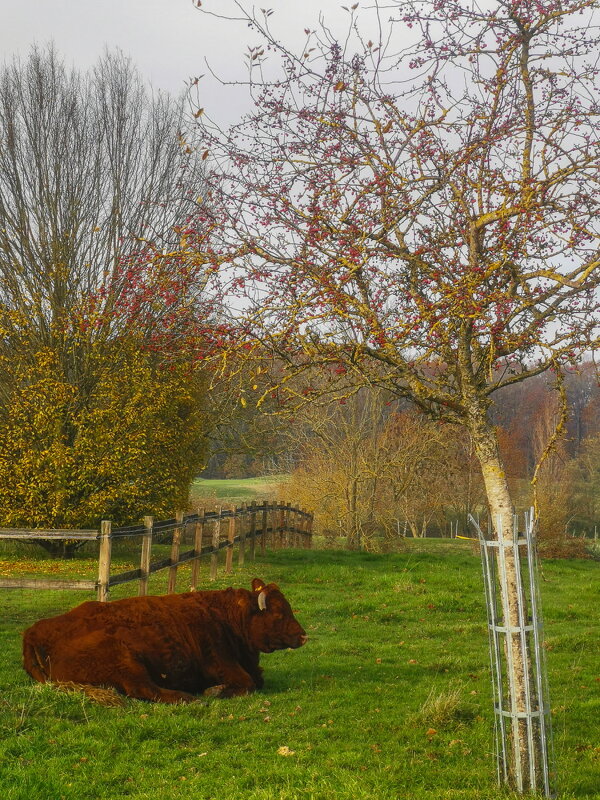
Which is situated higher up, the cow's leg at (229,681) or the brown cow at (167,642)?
the brown cow at (167,642)

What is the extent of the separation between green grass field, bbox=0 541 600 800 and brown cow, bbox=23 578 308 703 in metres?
0.28

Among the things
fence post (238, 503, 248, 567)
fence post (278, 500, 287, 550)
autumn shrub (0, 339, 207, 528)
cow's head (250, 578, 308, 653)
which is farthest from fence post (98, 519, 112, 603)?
fence post (278, 500, 287, 550)

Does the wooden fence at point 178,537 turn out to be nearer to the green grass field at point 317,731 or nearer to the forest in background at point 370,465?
the green grass field at point 317,731

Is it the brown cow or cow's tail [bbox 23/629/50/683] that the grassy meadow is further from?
cow's tail [bbox 23/629/50/683]

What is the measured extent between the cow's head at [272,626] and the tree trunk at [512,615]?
301 cm

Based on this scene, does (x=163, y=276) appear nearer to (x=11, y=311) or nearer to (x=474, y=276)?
(x=474, y=276)

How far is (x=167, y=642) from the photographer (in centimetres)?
773

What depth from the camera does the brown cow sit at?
24.6 feet

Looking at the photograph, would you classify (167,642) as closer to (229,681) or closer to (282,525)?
(229,681)

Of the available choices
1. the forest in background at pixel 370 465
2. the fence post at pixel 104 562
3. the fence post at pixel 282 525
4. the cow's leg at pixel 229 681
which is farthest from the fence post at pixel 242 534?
the cow's leg at pixel 229 681

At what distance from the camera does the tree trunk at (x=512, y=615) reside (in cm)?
531

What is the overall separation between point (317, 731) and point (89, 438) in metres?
14.4

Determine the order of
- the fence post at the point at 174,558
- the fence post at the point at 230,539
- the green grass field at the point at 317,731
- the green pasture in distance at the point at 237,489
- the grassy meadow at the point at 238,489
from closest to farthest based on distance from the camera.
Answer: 1. the green grass field at the point at 317,731
2. the fence post at the point at 174,558
3. the fence post at the point at 230,539
4. the grassy meadow at the point at 238,489
5. the green pasture in distance at the point at 237,489

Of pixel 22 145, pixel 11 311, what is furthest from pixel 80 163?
pixel 11 311
